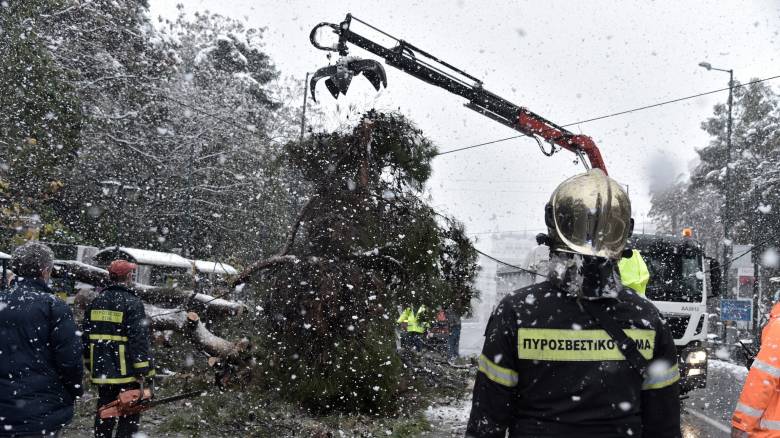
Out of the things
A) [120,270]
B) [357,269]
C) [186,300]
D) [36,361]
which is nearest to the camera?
[36,361]

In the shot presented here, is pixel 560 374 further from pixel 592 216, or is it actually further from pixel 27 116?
pixel 27 116

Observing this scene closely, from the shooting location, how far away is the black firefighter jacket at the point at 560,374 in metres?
1.76

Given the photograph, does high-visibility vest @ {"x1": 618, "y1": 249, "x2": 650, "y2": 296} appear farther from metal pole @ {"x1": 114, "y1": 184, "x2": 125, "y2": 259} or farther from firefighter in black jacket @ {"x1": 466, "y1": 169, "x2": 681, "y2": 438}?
metal pole @ {"x1": 114, "y1": 184, "x2": 125, "y2": 259}

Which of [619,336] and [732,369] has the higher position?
[619,336]

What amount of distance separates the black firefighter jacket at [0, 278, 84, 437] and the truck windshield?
8.42 metres

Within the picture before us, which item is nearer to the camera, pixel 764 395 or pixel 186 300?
pixel 764 395

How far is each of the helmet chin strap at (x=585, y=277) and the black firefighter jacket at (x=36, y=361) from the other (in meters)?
3.05

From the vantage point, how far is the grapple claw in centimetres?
825

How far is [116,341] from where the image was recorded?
498 cm

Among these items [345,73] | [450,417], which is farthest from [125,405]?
[345,73]

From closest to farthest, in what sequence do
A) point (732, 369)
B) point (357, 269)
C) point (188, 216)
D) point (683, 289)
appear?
point (357, 269) < point (683, 289) < point (732, 369) < point (188, 216)

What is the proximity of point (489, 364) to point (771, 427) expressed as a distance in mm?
1930

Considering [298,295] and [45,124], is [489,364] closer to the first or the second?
[298,295]

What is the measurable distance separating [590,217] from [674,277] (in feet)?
29.3
